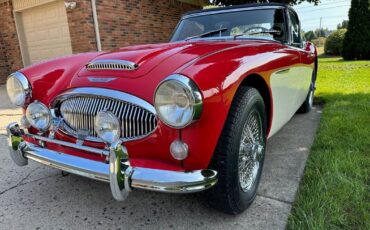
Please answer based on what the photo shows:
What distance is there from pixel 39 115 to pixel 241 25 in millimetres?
2017

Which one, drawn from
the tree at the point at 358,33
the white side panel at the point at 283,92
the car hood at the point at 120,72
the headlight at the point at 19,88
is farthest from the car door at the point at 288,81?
the tree at the point at 358,33

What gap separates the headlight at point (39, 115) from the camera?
211cm

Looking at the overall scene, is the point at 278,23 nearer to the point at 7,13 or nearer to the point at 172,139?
the point at 172,139

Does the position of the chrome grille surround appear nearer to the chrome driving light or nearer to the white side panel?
the chrome driving light

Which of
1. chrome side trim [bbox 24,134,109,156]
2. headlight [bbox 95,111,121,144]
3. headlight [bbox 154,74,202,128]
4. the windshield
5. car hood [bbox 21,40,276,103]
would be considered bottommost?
chrome side trim [bbox 24,134,109,156]

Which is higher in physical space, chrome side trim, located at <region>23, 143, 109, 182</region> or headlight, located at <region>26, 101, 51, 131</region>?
headlight, located at <region>26, 101, 51, 131</region>

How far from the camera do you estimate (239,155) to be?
196cm

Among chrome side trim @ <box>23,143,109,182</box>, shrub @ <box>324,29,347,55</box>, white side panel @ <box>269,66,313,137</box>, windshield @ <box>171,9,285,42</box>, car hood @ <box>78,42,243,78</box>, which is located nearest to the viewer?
chrome side trim @ <box>23,143,109,182</box>

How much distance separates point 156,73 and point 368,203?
1.59 m

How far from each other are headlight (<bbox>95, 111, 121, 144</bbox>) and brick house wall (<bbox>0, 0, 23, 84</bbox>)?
9.00 m

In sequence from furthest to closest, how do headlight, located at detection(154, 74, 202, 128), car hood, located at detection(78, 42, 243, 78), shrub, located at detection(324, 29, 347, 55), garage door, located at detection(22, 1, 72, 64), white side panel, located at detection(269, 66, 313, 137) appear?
shrub, located at detection(324, 29, 347, 55), garage door, located at detection(22, 1, 72, 64), white side panel, located at detection(269, 66, 313, 137), car hood, located at detection(78, 42, 243, 78), headlight, located at detection(154, 74, 202, 128)

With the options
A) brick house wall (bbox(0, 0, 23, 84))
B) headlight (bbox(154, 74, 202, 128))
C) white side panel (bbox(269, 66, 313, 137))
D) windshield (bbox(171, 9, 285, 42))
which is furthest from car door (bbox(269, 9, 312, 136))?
brick house wall (bbox(0, 0, 23, 84))

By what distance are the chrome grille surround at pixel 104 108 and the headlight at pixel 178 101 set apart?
9cm

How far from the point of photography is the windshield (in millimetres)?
3023
